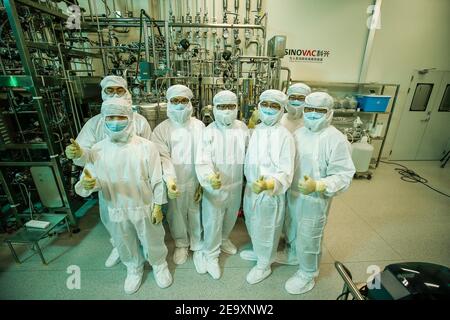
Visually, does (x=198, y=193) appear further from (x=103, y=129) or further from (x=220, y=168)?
(x=103, y=129)

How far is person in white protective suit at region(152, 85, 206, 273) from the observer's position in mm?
1524

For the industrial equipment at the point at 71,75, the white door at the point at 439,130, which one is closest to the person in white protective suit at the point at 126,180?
the industrial equipment at the point at 71,75

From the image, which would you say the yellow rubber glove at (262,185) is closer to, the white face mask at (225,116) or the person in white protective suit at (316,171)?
the person in white protective suit at (316,171)

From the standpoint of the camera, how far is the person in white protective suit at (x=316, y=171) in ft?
4.10

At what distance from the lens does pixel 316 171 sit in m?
1.35

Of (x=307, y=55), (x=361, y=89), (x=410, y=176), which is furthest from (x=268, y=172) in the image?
(x=410, y=176)

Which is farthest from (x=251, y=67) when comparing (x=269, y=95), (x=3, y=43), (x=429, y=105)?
(x=429, y=105)

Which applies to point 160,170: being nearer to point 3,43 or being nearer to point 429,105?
point 3,43

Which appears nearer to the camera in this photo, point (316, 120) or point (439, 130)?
point (316, 120)

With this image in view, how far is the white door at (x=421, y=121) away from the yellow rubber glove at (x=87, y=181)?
5030mm

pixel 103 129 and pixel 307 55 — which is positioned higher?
pixel 307 55

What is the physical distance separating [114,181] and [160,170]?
278 millimetres

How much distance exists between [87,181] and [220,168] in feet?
2.71
